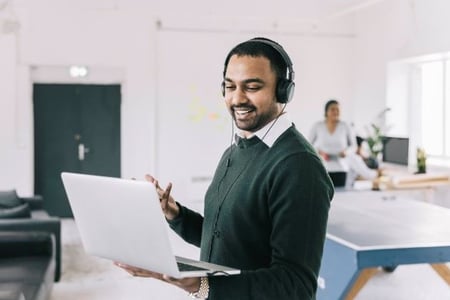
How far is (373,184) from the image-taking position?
629 cm

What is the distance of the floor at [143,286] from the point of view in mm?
4473

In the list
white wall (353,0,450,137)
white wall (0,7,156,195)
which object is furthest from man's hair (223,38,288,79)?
white wall (0,7,156,195)

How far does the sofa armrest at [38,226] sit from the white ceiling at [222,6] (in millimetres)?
3705

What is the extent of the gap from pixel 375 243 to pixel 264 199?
218cm

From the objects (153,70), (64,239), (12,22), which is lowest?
(64,239)

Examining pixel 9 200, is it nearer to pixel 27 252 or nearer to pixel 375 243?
pixel 27 252

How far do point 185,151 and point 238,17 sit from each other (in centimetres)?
221

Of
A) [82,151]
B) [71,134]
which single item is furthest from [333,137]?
[71,134]

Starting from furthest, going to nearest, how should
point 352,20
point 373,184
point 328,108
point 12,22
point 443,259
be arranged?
point 352,20, point 12,22, point 328,108, point 373,184, point 443,259

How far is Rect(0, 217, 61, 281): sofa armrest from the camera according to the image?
179 inches

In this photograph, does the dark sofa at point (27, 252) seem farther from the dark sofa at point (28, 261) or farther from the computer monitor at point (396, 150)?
the computer monitor at point (396, 150)

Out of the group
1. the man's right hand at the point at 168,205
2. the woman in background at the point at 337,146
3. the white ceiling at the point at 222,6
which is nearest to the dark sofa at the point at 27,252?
the man's right hand at the point at 168,205

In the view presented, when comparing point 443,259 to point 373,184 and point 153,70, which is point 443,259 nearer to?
point 373,184

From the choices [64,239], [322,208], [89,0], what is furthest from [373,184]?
[322,208]
